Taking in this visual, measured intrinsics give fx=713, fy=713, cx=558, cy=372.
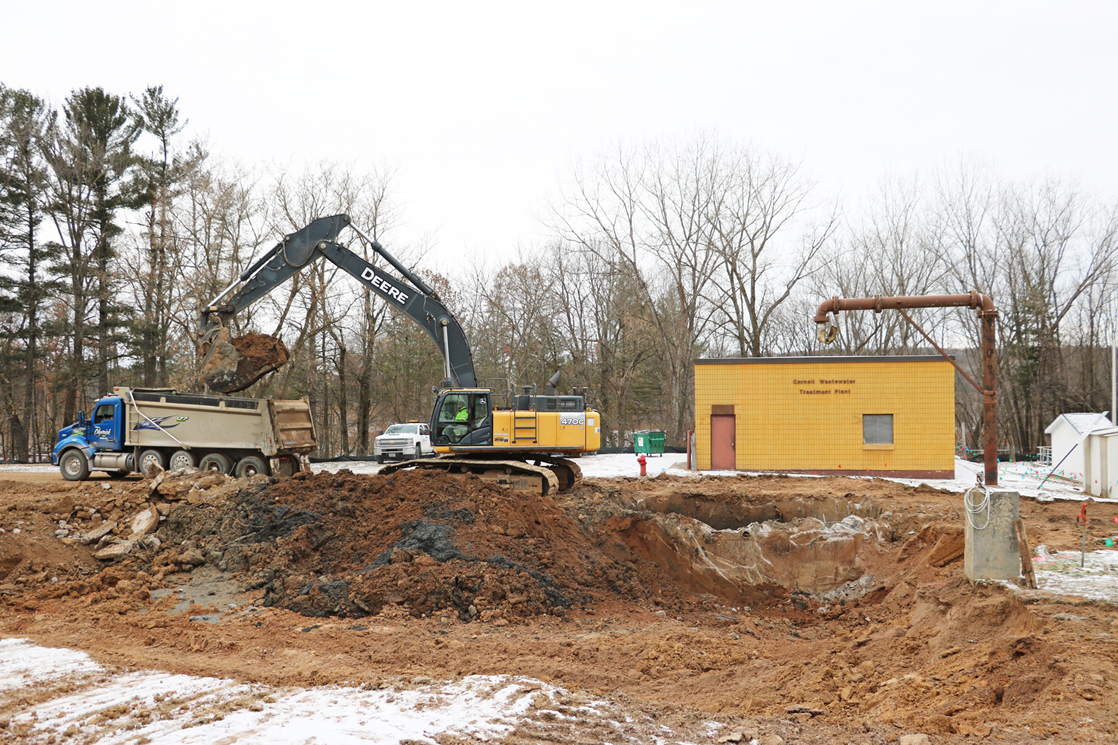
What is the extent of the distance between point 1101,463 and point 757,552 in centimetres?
1075

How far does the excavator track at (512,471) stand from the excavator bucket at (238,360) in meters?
4.05

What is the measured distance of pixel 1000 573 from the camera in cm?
743

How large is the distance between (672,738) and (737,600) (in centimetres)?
806

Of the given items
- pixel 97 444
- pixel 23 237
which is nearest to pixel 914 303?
pixel 97 444

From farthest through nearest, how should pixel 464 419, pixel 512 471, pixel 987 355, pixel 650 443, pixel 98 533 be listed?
pixel 650 443 → pixel 987 355 → pixel 464 419 → pixel 512 471 → pixel 98 533

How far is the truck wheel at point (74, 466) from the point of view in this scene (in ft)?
57.7

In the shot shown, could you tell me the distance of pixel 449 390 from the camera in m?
15.2

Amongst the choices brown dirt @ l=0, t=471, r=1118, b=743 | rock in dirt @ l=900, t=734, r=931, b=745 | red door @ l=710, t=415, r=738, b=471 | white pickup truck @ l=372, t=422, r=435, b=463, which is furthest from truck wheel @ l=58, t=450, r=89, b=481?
rock in dirt @ l=900, t=734, r=931, b=745

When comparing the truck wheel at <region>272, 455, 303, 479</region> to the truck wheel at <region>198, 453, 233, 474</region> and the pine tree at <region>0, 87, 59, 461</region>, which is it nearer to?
the truck wheel at <region>198, 453, 233, 474</region>

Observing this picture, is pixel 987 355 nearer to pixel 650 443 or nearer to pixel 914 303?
pixel 914 303

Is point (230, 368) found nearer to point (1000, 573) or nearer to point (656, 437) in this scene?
point (1000, 573)

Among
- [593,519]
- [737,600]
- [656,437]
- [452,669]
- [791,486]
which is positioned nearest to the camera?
[452,669]

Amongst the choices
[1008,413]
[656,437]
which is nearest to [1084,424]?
[656,437]

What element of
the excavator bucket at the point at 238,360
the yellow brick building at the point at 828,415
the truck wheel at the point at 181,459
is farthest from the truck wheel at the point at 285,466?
the yellow brick building at the point at 828,415
